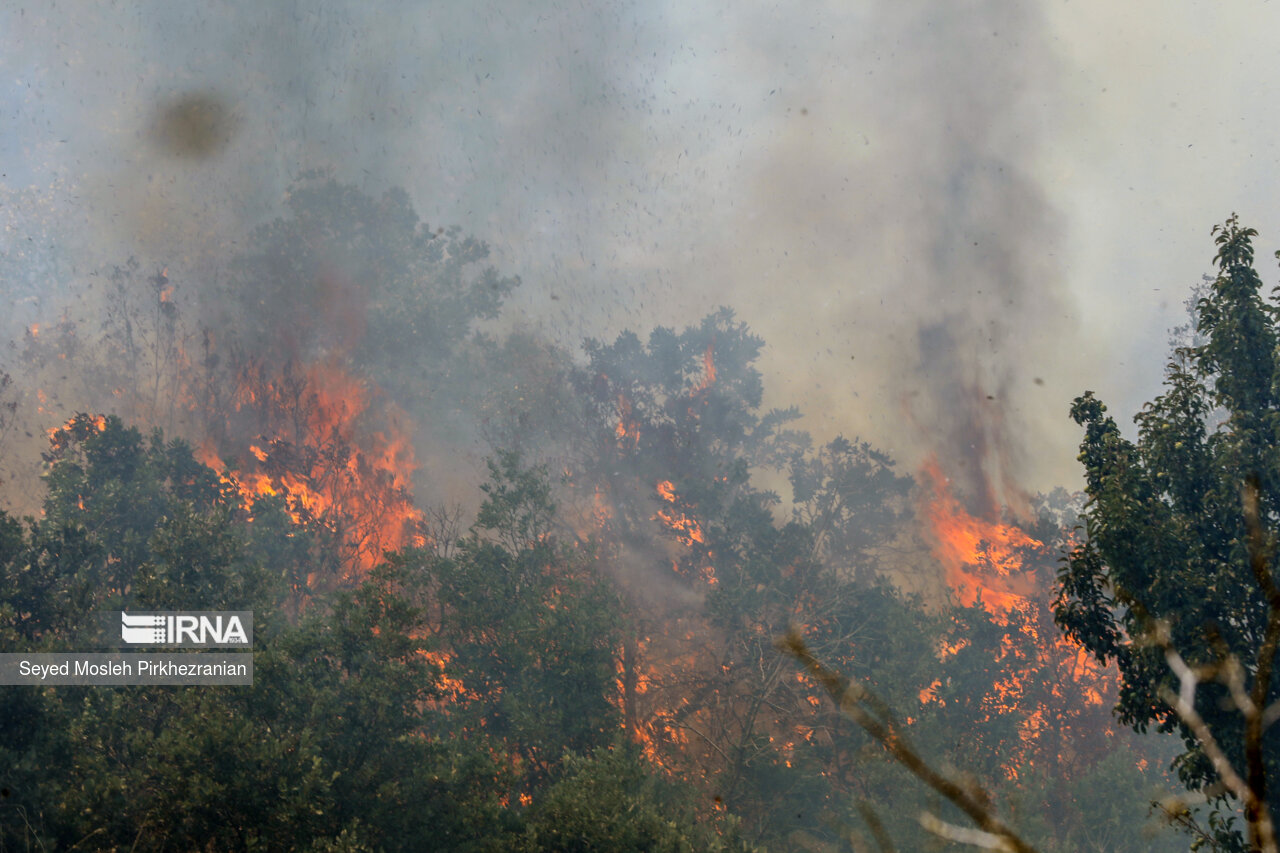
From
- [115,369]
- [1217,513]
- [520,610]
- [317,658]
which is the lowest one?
[1217,513]

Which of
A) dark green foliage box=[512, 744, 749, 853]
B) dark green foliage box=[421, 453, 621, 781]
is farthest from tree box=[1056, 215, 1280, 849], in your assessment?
dark green foliage box=[421, 453, 621, 781]

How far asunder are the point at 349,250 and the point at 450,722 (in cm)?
4733

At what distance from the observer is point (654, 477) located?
184 feet

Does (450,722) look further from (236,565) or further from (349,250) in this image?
(349,250)

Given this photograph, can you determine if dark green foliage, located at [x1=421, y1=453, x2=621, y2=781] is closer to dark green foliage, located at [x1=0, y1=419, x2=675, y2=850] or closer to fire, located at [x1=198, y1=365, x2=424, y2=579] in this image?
dark green foliage, located at [x1=0, y1=419, x2=675, y2=850]

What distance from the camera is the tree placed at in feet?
40.0

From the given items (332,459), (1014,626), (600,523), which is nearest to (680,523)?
(600,523)

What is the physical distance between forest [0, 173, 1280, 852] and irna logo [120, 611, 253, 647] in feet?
3.83

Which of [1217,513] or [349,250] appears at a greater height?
[349,250]

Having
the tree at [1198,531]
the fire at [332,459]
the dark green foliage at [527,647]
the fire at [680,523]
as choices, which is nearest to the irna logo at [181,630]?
the dark green foliage at [527,647]

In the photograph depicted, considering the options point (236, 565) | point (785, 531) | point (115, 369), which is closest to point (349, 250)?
point (115, 369)

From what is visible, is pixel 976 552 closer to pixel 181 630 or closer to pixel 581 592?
pixel 581 592

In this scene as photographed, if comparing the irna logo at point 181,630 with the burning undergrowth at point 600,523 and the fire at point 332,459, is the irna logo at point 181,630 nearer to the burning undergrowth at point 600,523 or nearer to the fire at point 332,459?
the burning undergrowth at point 600,523

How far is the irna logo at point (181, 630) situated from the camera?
21.7 metres
